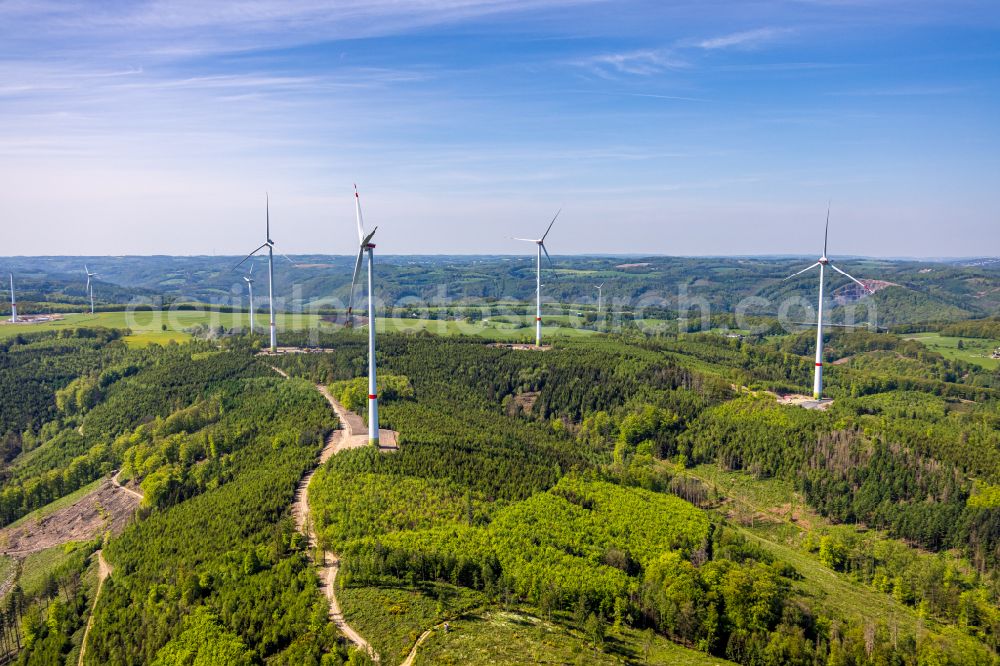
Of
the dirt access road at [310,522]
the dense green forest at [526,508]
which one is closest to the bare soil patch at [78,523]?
the dense green forest at [526,508]

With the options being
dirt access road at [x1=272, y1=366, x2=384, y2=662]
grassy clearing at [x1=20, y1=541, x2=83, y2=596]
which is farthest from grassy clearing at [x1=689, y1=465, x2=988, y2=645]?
grassy clearing at [x1=20, y1=541, x2=83, y2=596]

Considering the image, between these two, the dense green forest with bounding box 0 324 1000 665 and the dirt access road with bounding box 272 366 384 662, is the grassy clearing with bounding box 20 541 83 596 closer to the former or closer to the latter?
the dense green forest with bounding box 0 324 1000 665

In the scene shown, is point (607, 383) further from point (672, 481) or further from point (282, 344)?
point (282, 344)

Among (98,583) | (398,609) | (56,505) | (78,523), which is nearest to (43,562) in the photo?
(78,523)

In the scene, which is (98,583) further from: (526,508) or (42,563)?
(526,508)

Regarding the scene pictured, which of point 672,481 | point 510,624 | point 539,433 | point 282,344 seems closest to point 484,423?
point 539,433
